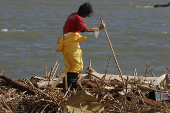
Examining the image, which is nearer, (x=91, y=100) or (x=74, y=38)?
(x=91, y=100)

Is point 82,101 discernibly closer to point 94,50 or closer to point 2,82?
point 2,82

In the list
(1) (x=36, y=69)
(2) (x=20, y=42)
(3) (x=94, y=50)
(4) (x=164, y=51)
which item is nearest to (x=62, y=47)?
(1) (x=36, y=69)

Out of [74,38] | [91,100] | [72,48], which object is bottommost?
[91,100]

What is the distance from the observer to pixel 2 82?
652 centimetres

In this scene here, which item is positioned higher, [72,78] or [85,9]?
[85,9]

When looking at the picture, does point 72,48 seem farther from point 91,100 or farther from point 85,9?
point 91,100

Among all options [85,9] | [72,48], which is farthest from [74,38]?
[85,9]

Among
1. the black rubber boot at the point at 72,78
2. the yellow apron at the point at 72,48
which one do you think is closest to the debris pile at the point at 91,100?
the black rubber boot at the point at 72,78

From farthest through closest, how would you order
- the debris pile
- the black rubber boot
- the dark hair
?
the black rubber boot < the dark hair < the debris pile

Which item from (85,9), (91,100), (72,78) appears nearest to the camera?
(91,100)

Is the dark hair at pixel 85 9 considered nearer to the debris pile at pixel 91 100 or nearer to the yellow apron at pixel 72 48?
the yellow apron at pixel 72 48

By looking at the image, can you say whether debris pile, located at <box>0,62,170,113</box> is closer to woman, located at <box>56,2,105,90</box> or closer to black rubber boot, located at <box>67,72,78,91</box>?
black rubber boot, located at <box>67,72,78,91</box>

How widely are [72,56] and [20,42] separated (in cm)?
1319

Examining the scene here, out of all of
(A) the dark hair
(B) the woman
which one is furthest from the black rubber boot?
(A) the dark hair
